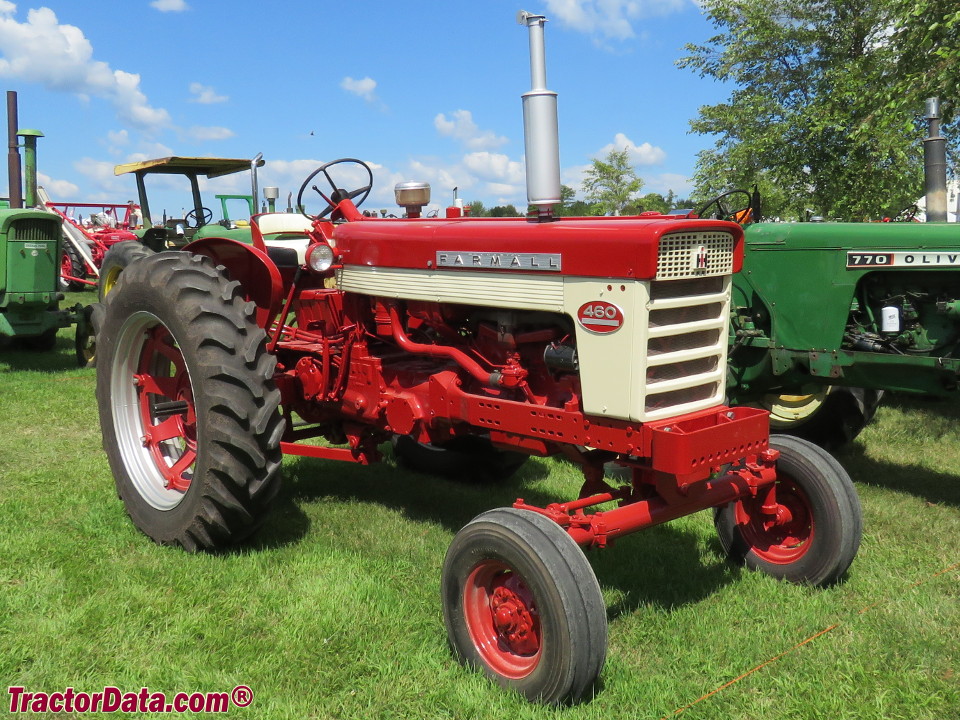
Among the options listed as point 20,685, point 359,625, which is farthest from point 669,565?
point 20,685

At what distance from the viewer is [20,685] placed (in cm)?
284

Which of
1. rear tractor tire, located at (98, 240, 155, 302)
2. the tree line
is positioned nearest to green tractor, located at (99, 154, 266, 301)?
rear tractor tire, located at (98, 240, 155, 302)

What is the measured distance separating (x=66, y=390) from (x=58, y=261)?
201 centimetres

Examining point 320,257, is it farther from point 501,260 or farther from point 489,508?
point 489,508

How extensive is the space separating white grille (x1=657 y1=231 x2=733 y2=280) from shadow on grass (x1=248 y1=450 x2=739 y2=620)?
1307mm

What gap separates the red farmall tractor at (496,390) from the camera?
2.95 m

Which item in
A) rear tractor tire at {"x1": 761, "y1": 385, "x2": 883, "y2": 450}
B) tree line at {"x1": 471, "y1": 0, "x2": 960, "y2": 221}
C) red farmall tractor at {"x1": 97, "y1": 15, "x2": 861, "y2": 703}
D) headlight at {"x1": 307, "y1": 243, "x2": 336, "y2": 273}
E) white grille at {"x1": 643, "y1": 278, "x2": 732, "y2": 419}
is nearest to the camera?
red farmall tractor at {"x1": 97, "y1": 15, "x2": 861, "y2": 703}

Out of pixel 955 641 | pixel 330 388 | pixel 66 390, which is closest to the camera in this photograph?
pixel 955 641

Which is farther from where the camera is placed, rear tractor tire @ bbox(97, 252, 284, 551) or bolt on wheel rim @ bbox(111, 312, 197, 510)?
bolt on wheel rim @ bbox(111, 312, 197, 510)

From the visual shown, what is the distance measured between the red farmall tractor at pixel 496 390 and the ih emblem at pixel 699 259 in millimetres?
19

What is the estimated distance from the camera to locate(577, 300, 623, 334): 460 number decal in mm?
3012

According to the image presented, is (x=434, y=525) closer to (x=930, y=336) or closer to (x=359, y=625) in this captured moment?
(x=359, y=625)

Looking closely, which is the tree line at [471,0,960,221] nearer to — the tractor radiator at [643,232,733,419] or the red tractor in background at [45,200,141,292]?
the tractor radiator at [643,232,733,419]

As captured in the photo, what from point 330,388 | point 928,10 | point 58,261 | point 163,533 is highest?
point 928,10
